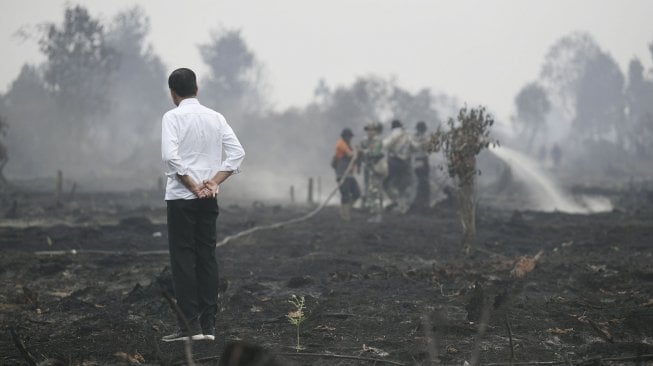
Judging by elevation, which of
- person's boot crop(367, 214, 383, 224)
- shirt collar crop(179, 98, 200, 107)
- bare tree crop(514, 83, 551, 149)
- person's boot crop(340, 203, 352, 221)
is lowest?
person's boot crop(367, 214, 383, 224)

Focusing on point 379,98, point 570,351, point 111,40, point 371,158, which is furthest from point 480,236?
point 111,40

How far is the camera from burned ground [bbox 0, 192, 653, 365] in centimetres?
454

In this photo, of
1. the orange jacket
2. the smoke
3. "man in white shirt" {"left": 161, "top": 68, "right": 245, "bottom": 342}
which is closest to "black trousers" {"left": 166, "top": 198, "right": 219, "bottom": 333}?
"man in white shirt" {"left": 161, "top": 68, "right": 245, "bottom": 342}

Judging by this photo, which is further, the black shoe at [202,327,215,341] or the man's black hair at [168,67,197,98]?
the man's black hair at [168,67,197,98]

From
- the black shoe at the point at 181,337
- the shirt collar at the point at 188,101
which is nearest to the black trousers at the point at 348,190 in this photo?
the shirt collar at the point at 188,101

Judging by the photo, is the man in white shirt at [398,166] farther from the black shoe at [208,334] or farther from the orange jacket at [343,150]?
the black shoe at [208,334]

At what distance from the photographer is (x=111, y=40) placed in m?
57.6

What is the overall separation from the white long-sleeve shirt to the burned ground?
123 centimetres

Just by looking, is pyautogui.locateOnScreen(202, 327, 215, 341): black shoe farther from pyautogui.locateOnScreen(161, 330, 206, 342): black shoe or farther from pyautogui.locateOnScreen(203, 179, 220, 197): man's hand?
pyautogui.locateOnScreen(203, 179, 220, 197): man's hand

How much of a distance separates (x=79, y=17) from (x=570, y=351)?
46579 millimetres

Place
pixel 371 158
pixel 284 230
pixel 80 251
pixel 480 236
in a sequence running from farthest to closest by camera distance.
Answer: pixel 371 158 → pixel 284 230 → pixel 480 236 → pixel 80 251

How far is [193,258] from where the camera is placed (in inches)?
194

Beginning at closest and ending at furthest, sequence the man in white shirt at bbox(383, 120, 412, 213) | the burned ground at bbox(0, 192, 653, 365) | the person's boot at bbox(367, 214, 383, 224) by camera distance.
Result: the burned ground at bbox(0, 192, 653, 365) → the person's boot at bbox(367, 214, 383, 224) → the man in white shirt at bbox(383, 120, 412, 213)

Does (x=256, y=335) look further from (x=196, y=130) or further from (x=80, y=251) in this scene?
(x=80, y=251)
